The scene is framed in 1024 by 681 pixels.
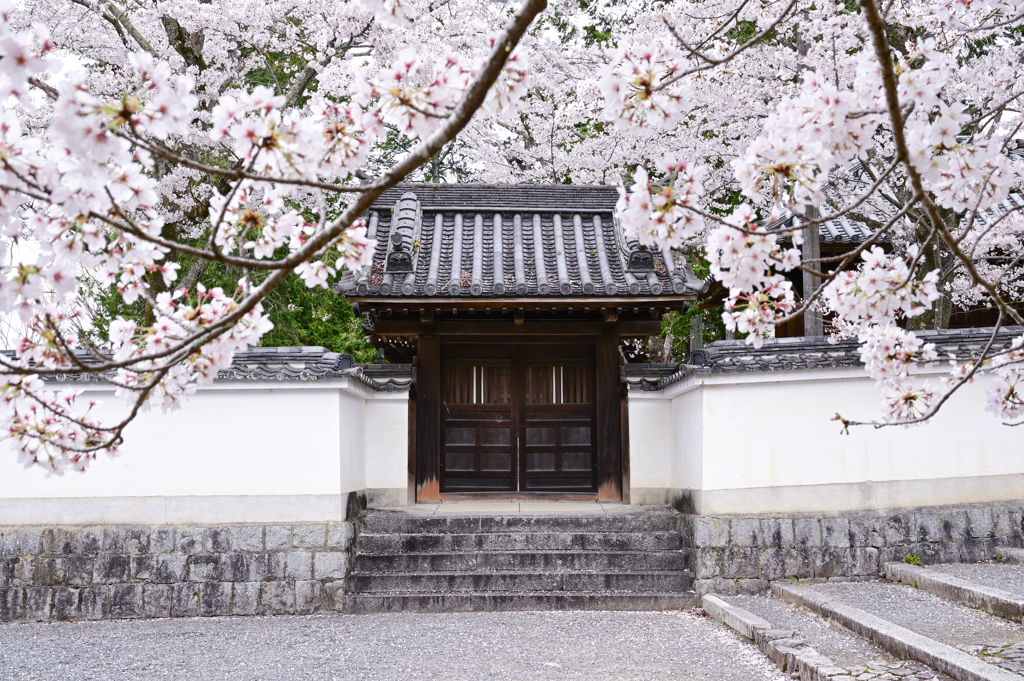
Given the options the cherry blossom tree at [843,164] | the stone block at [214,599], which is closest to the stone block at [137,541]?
the stone block at [214,599]

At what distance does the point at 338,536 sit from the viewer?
23.2 feet

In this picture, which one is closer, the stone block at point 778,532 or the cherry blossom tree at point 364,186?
the cherry blossom tree at point 364,186

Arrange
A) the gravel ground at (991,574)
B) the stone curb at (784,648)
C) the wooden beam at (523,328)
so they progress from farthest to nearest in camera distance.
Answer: the wooden beam at (523,328)
the gravel ground at (991,574)
the stone curb at (784,648)

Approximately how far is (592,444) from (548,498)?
85cm

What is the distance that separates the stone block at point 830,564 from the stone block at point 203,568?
5504 mm

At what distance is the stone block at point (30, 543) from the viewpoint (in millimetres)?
6953

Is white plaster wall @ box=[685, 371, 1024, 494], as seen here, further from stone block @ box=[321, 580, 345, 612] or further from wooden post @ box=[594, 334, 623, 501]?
stone block @ box=[321, 580, 345, 612]

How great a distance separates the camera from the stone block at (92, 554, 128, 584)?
6.89 m

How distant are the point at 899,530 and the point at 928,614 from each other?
173 cm

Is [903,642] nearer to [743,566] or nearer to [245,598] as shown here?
[743,566]

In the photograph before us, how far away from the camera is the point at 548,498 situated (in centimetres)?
909

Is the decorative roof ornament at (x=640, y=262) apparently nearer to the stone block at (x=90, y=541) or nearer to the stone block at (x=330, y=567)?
the stone block at (x=330, y=567)

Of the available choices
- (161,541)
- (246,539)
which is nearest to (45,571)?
(161,541)

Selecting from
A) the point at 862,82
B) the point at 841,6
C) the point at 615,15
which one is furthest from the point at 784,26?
the point at 862,82
